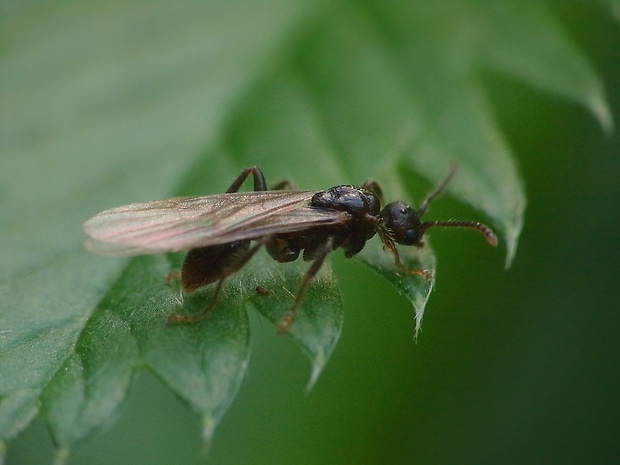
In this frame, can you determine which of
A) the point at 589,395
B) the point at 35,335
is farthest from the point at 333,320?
the point at 589,395

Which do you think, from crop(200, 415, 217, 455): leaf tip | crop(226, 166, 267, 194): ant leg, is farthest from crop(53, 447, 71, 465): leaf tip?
crop(226, 166, 267, 194): ant leg

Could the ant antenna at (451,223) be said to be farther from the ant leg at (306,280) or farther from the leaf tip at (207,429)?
the leaf tip at (207,429)

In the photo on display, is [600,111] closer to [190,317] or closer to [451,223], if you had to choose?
[451,223]

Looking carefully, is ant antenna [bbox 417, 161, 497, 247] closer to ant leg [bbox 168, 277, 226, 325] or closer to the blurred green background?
the blurred green background

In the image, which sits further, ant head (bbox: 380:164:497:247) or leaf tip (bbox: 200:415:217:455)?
ant head (bbox: 380:164:497:247)

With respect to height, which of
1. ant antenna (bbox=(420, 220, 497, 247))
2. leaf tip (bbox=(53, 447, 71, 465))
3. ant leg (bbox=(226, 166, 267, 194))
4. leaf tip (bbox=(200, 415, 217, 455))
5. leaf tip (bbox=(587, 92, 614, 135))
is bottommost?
ant antenna (bbox=(420, 220, 497, 247))

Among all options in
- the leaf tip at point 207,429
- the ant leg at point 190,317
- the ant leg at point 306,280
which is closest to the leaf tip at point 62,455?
the leaf tip at point 207,429

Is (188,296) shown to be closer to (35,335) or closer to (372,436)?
(35,335)
